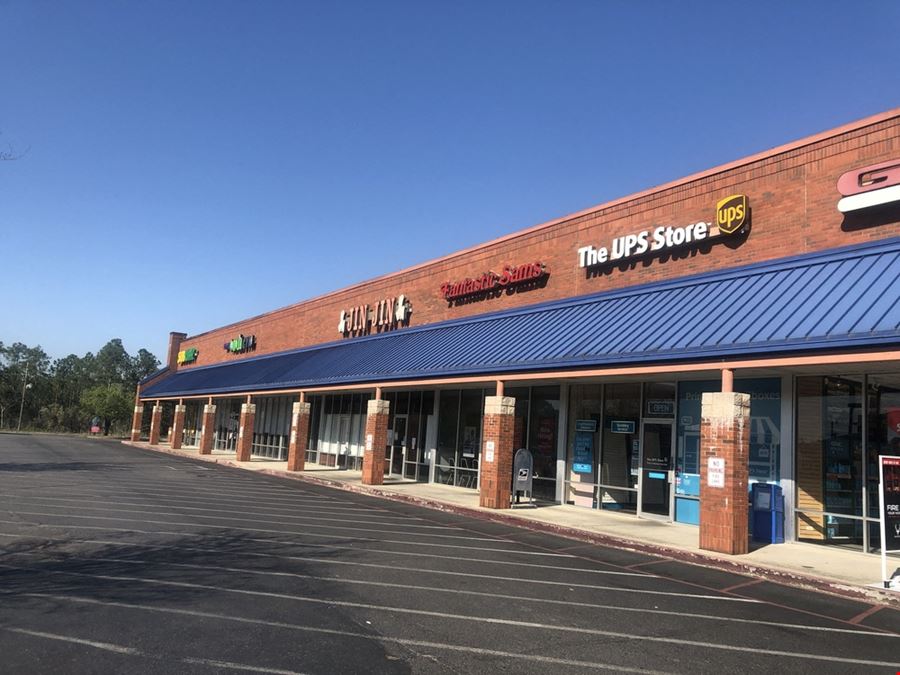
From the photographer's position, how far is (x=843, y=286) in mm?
11820

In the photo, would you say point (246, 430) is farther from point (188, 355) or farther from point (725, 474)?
point (725, 474)

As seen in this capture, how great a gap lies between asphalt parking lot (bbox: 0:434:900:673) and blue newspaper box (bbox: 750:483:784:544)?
3.11 metres

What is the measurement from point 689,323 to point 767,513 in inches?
153

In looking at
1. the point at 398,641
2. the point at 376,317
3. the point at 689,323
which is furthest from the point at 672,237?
the point at 376,317

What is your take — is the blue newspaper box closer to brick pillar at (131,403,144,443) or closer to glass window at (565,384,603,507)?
glass window at (565,384,603,507)

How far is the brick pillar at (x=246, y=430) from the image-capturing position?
31219 millimetres

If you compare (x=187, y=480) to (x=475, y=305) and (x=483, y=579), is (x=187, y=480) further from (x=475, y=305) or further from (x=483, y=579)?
(x=483, y=579)

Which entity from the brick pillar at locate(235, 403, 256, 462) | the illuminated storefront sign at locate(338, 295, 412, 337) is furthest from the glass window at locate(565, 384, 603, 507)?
the brick pillar at locate(235, 403, 256, 462)

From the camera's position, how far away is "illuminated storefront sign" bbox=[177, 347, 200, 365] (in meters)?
51.1

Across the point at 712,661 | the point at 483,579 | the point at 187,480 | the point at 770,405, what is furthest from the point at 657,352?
the point at 187,480

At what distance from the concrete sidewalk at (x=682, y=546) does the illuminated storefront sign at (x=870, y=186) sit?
628cm

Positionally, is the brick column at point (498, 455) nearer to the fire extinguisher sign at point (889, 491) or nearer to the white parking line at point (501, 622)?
the fire extinguisher sign at point (889, 491)

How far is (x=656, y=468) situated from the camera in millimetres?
15508

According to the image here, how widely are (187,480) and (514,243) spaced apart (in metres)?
12.7
